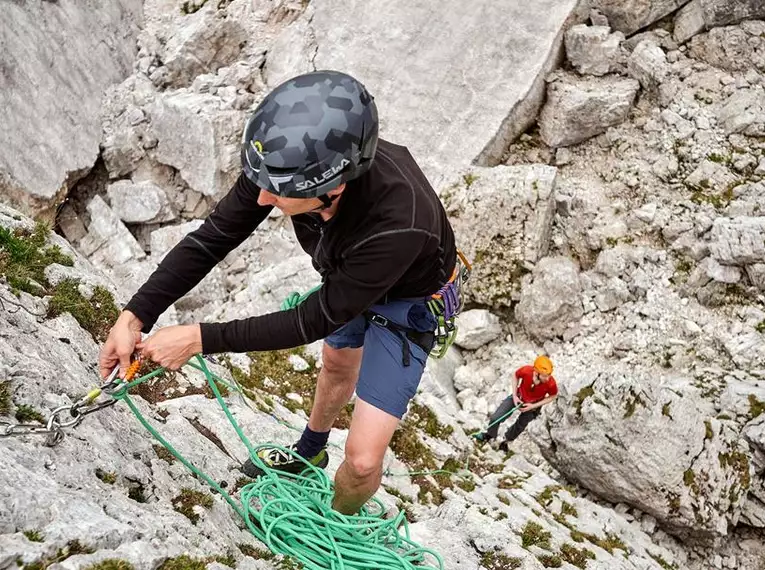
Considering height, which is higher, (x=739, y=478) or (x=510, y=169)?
(x=510, y=169)

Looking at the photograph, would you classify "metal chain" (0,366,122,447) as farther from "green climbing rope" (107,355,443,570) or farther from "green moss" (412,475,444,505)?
"green moss" (412,475,444,505)

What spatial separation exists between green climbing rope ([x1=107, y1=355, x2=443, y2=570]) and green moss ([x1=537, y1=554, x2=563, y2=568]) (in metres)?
1.80

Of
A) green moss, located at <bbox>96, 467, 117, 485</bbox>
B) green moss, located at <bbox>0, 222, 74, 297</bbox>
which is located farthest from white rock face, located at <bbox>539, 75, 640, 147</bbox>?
green moss, located at <bbox>96, 467, 117, 485</bbox>

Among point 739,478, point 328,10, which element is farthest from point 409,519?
point 328,10

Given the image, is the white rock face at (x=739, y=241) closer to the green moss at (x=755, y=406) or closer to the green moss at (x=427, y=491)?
the green moss at (x=755, y=406)

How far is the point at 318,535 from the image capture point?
4.92m

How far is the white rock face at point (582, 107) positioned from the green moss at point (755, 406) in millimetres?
6708

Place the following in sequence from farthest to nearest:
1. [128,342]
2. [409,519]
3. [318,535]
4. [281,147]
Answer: [409,519], [318,535], [128,342], [281,147]

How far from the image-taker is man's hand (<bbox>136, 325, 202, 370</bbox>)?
12.8ft

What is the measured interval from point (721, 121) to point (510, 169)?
444 cm

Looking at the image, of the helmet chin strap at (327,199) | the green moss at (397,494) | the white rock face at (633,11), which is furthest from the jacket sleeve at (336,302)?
the white rock face at (633,11)

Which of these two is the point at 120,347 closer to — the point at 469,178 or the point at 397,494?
the point at 397,494

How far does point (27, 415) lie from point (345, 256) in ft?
7.63

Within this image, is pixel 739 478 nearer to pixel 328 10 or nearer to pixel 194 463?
pixel 194 463
